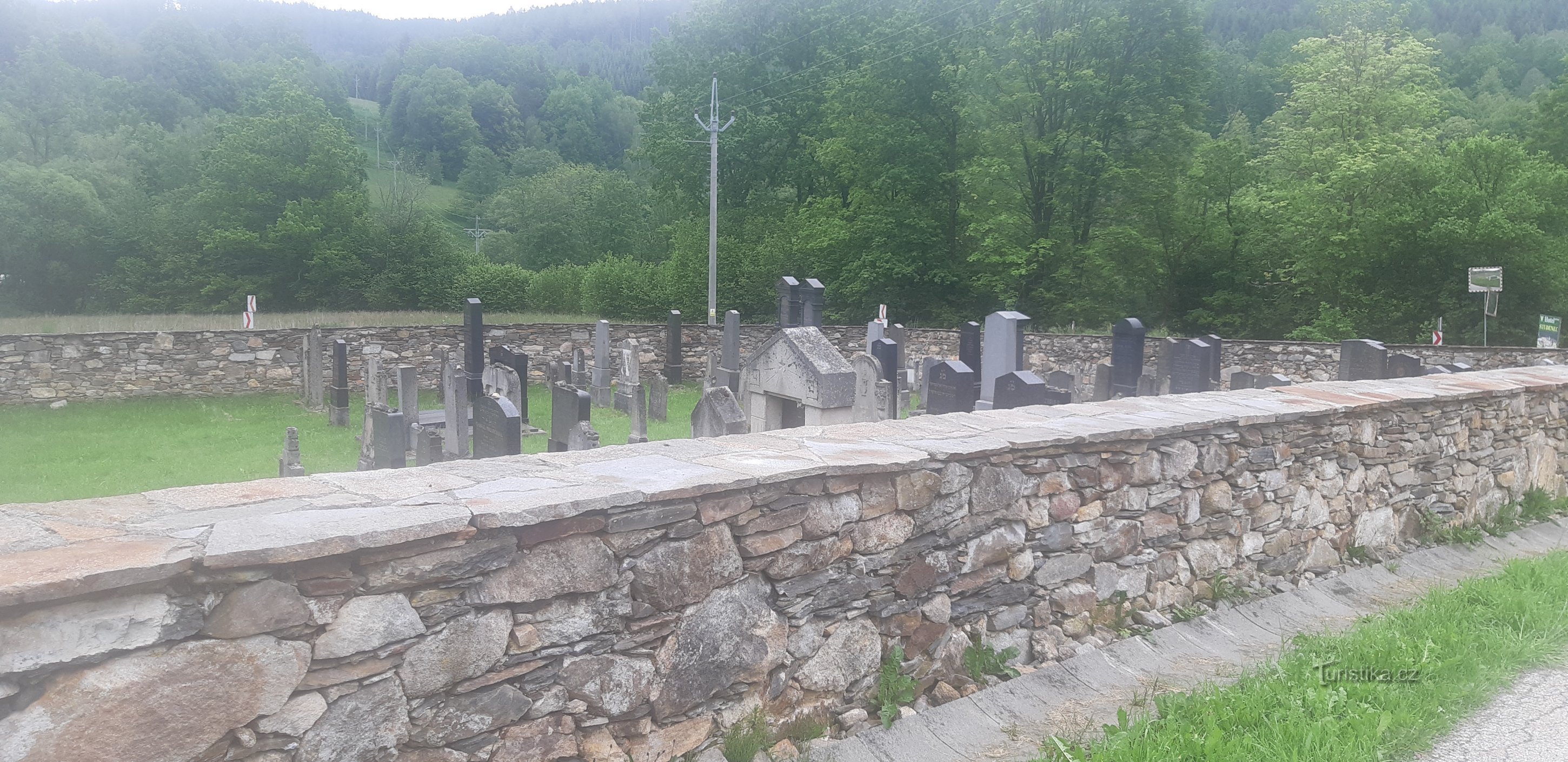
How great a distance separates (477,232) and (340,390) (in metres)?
38.9

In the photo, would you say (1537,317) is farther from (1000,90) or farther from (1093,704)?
(1093,704)

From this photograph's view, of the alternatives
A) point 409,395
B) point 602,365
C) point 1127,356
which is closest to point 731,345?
point 602,365

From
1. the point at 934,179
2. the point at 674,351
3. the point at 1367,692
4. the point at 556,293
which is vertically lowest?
the point at 1367,692

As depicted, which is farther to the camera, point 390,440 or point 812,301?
point 812,301

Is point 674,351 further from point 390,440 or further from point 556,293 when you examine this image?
point 556,293

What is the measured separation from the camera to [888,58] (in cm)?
2997

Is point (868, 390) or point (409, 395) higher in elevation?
point (868, 390)

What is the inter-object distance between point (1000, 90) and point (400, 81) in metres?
61.6

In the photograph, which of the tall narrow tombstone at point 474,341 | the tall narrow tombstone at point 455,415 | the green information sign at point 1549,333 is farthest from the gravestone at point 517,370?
the green information sign at point 1549,333

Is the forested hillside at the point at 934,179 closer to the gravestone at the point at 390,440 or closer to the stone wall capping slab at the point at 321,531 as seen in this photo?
the gravestone at the point at 390,440

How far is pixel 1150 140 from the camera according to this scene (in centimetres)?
2684

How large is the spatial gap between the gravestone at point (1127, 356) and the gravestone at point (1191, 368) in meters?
1.26

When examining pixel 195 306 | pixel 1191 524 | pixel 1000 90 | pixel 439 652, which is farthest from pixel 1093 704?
pixel 195 306

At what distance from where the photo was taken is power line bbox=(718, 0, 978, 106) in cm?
3056
